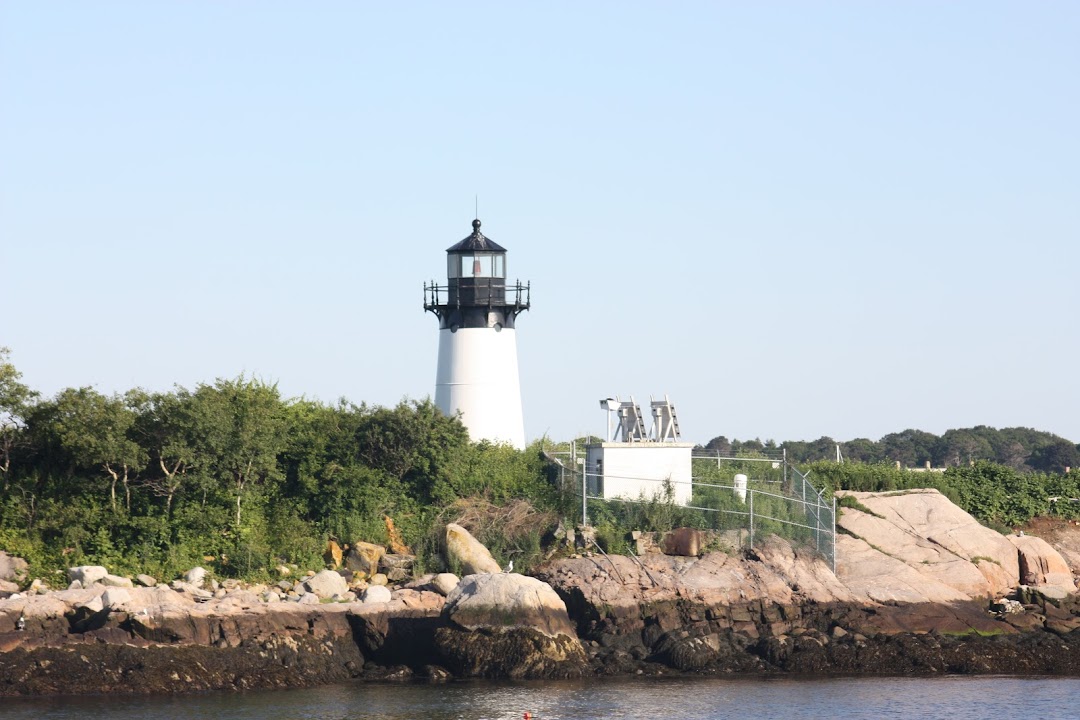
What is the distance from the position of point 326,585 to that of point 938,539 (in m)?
15.0

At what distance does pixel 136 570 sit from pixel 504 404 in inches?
479

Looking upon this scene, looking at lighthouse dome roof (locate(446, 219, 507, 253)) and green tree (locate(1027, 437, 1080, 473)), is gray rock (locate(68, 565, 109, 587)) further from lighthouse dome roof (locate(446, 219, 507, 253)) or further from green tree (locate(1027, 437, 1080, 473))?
green tree (locate(1027, 437, 1080, 473))

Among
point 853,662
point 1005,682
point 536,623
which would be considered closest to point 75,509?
point 536,623

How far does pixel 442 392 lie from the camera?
43.3 meters

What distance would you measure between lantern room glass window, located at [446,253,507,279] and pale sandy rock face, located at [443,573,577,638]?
505 inches

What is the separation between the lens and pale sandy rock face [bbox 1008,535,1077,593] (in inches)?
1535

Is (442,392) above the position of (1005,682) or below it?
above

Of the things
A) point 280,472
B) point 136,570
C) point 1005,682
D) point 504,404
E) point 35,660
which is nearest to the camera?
point 35,660

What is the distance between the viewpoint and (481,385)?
43.1 meters

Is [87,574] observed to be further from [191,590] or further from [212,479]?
[212,479]

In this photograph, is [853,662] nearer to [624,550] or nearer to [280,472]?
[624,550]

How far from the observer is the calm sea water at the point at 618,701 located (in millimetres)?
28141

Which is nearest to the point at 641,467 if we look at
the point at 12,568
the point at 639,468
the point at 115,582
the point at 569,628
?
the point at 639,468

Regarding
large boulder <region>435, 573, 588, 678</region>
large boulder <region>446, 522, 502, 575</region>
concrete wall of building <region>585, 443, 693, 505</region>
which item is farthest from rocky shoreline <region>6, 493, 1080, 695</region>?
concrete wall of building <region>585, 443, 693, 505</region>
